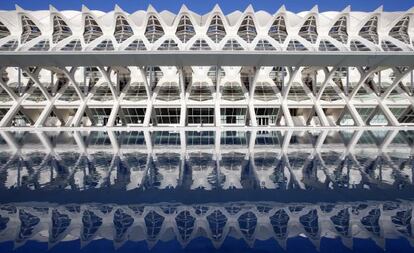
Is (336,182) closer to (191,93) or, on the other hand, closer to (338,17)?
(191,93)

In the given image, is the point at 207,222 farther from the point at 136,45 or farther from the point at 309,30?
the point at 309,30

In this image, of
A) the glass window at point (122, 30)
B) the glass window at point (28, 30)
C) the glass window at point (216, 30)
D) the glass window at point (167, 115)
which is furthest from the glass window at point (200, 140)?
the glass window at point (28, 30)

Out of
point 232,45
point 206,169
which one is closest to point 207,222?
point 206,169

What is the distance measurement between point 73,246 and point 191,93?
2840 centimetres

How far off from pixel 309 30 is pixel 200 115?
13.4m

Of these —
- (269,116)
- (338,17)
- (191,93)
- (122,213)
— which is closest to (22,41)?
(191,93)

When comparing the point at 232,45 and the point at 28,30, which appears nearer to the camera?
the point at 232,45

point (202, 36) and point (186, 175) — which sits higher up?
point (202, 36)

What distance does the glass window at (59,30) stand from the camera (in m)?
31.5

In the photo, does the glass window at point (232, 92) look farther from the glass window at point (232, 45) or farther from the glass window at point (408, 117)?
the glass window at point (408, 117)

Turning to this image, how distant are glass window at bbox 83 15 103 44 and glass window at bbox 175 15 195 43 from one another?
761 centimetres

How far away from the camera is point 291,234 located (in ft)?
13.4

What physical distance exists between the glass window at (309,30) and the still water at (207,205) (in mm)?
24674

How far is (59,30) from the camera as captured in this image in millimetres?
32250
